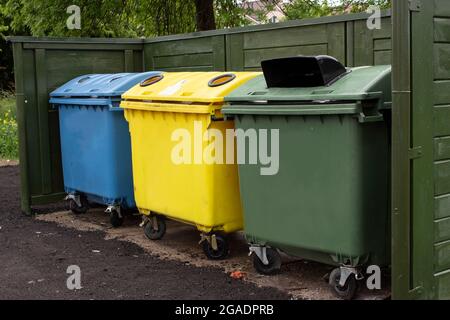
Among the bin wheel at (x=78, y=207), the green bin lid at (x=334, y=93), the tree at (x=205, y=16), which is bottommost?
the bin wheel at (x=78, y=207)

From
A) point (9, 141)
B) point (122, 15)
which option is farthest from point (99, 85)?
point (122, 15)

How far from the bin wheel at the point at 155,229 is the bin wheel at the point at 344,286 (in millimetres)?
1961

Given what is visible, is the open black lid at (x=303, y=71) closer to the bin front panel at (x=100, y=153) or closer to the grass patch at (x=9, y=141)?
the bin front panel at (x=100, y=153)

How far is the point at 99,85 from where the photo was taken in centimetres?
596

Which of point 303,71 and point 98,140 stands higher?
point 303,71

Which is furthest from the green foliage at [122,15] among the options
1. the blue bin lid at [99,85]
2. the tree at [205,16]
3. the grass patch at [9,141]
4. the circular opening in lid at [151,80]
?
the circular opening in lid at [151,80]

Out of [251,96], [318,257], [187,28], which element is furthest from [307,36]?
[187,28]

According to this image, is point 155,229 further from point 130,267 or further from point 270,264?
point 270,264

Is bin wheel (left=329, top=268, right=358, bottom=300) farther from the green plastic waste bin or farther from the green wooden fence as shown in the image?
the green wooden fence

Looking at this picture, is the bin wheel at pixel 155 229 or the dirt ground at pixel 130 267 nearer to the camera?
the dirt ground at pixel 130 267

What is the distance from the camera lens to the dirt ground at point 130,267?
4.08m

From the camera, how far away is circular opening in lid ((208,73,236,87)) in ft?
15.2

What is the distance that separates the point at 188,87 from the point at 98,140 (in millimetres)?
1435

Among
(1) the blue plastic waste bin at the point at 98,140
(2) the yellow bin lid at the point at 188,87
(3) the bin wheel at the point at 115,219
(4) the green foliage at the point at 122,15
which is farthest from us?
(4) the green foliage at the point at 122,15
